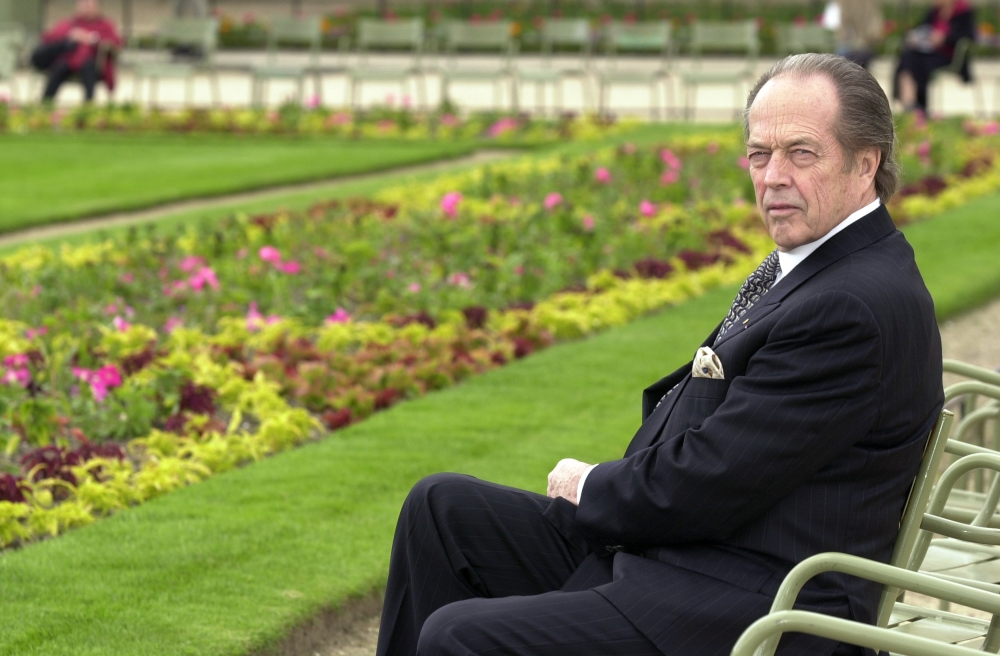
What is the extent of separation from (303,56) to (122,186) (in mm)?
16437

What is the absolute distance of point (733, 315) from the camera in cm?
258

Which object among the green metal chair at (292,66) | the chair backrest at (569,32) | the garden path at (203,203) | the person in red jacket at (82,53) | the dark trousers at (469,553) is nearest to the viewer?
the dark trousers at (469,553)

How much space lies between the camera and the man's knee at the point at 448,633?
2.27m

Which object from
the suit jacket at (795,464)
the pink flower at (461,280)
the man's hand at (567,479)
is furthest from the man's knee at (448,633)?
the pink flower at (461,280)

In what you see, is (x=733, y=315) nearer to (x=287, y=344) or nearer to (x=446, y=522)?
(x=446, y=522)

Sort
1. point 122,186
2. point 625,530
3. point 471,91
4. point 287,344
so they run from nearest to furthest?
point 625,530, point 287,344, point 122,186, point 471,91

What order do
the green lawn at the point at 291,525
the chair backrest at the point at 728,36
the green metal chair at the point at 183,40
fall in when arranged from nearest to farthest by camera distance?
the green lawn at the point at 291,525 → the chair backrest at the point at 728,36 → the green metal chair at the point at 183,40

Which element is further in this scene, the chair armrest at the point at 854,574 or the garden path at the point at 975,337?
the garden path at the point at 975,337

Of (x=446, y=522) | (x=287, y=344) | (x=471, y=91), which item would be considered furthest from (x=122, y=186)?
(x=471, y=91)

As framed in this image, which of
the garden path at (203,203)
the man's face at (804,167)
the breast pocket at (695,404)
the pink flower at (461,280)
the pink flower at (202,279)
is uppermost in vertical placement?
the man's face at (804,167)

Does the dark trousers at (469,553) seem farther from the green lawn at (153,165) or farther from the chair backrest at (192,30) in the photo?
the chair backrest at (192,30)

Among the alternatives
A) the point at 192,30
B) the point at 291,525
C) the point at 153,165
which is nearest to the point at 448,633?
the point at 291,525

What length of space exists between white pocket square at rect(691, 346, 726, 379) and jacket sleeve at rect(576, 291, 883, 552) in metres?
0.07

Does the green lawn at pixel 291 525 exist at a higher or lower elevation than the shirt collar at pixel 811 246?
lower
